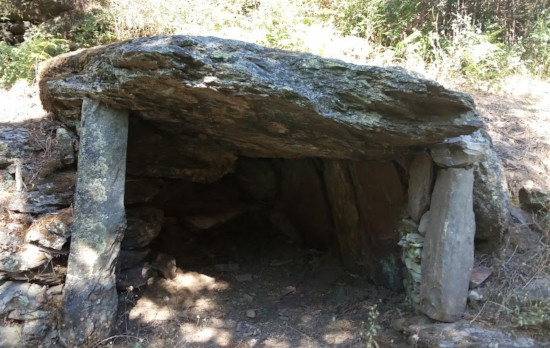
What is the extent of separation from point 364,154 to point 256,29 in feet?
13.0

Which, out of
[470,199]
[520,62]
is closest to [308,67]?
[470,199]

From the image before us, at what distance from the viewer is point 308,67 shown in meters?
3.22

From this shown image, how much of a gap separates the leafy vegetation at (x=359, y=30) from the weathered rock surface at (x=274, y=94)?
10.4 ft

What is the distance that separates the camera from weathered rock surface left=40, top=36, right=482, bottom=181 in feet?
10.1

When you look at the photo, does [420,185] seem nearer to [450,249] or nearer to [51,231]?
[450,249]

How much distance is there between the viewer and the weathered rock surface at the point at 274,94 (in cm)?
308

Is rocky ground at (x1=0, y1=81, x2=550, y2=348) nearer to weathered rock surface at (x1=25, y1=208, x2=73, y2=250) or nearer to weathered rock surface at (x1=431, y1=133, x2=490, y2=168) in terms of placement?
weathered rock surface at (x1=25, y1=208, x2=73, y2=250)

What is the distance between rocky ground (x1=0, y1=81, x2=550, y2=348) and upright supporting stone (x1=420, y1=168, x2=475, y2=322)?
A: 14 cm

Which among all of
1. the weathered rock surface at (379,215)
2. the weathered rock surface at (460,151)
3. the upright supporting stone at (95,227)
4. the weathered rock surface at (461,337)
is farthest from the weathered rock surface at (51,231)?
the weathered rock surface at (460,151)

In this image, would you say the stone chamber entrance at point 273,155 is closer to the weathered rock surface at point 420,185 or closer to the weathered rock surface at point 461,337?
the weathered rock surface at point 420,185

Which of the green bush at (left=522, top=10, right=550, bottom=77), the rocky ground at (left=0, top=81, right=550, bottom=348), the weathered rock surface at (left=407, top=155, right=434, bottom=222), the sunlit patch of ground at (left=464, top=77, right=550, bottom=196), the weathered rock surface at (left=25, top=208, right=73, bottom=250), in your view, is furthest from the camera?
the green bush at (left=522, top=10, right=550, bottom=77)

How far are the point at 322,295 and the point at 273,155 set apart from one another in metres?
1.63

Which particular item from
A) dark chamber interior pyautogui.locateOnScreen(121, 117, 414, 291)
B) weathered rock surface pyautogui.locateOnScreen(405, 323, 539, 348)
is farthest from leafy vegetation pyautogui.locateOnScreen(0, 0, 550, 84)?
weathered rock surface pyautogui.locateOnScreen(405, 323, 539, 348)

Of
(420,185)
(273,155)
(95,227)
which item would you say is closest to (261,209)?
(273,155)
